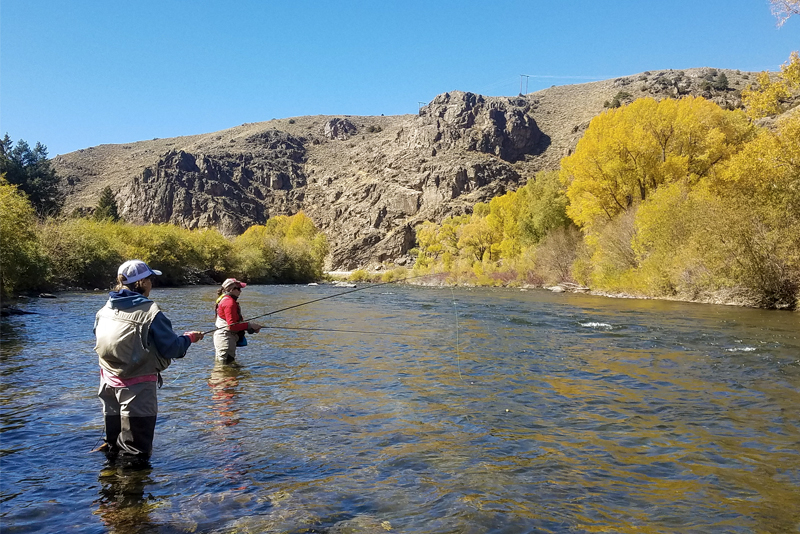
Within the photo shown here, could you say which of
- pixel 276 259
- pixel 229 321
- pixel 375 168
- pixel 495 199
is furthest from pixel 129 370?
pixel 375 168

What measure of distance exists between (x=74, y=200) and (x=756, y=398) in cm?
15037

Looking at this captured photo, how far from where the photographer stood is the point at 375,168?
145 meters

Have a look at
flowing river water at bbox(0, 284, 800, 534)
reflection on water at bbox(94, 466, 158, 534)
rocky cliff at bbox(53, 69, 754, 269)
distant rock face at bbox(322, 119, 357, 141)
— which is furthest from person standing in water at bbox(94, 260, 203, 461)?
distant rock face at bbox(322, 119, 357, 141)

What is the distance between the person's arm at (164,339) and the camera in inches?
204

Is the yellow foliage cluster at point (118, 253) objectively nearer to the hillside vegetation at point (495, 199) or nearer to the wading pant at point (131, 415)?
the hillside vegetation at point (495, 199)

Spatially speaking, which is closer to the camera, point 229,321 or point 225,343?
point 229,321

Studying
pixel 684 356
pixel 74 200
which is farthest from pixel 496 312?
pixel 74 200

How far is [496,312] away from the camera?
2484cm

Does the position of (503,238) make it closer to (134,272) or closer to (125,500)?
(134,272)

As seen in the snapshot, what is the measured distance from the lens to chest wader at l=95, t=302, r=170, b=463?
5168mm

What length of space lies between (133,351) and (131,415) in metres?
0.73

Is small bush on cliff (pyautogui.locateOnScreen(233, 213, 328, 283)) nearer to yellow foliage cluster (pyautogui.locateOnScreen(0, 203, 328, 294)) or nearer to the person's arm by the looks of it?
yellow foliage cluster (pyautogui.locateOnScreen(0, 203, 328, 294))

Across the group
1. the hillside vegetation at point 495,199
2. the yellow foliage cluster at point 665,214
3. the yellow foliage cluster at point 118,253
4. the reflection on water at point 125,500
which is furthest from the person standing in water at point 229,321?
the yellow foliage cluster at point 665,214

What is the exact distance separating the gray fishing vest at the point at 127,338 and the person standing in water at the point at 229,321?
4902 millimetres
